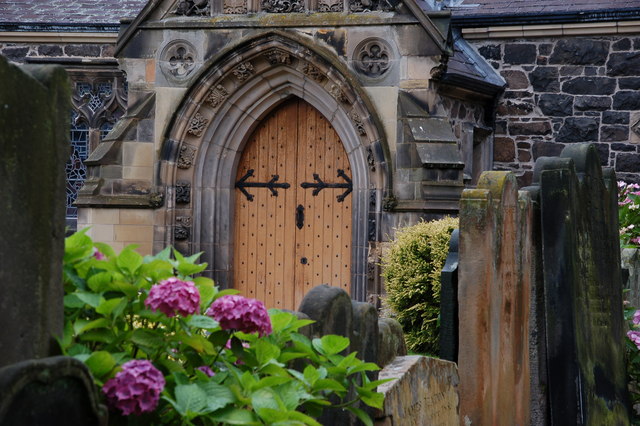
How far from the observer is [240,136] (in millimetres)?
13898

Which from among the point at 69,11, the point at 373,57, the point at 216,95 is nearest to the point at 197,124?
the point at 216,95

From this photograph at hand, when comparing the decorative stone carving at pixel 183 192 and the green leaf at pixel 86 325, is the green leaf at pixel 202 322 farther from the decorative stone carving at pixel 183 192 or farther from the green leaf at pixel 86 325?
the decorative stone carving at pixel 183 192

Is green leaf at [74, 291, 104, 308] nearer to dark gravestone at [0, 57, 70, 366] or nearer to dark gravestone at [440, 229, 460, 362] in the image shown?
dark gravestone at [0, 57, 70, 366]

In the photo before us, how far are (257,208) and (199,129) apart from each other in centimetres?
130

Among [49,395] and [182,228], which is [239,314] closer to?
[49,395]

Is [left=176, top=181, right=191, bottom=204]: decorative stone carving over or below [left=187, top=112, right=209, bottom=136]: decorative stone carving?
below

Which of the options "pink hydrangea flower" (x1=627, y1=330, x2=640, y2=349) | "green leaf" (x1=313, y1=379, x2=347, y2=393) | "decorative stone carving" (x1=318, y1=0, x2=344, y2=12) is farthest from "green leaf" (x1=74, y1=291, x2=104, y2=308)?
"decorative stone carving" (x1=318, y1=0, x2=344, y2=12)

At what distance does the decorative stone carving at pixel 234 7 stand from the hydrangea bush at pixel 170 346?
32.5 feet

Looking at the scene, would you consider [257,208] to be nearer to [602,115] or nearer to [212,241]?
[212,241]

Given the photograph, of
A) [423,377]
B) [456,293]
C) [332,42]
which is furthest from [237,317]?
[332,42]

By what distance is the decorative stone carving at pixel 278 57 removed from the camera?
13.2 metres

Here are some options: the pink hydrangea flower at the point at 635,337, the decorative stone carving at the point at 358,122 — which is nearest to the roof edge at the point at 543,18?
the decorative stone carving at the point at 358,122

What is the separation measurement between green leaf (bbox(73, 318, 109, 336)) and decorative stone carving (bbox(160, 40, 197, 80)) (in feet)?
33.9

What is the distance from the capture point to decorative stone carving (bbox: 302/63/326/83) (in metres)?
13.2
